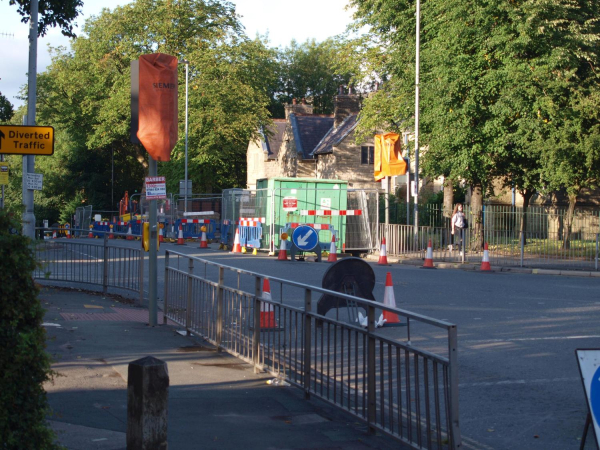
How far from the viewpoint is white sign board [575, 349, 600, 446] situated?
463 centimetres

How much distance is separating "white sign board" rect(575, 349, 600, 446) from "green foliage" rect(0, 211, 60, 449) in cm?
331

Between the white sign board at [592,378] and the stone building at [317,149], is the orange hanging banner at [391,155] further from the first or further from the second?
the stone building at [317,149]

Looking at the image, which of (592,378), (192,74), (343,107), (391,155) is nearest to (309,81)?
(343,107)

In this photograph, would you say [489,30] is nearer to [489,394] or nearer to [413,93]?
[413,93]

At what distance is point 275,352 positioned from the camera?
7.25 m

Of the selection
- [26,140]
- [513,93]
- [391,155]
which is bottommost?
[26,140]

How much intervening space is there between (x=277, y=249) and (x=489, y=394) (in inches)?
784

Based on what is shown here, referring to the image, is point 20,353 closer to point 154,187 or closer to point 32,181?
point 154,187

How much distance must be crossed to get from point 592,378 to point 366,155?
5265 cm

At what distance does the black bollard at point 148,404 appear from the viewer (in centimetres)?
440

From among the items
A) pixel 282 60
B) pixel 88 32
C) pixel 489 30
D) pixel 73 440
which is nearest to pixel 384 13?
pixel 489 30

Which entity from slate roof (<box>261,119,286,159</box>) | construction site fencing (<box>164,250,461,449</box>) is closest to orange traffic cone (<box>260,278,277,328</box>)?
construction site fencing (<box>164,250,461,449</box>)

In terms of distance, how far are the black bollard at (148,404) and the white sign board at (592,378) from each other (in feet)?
8.93

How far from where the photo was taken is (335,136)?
5775cm
